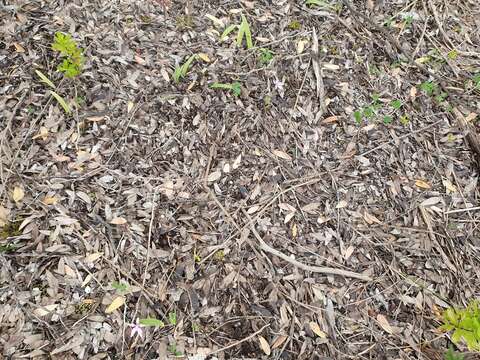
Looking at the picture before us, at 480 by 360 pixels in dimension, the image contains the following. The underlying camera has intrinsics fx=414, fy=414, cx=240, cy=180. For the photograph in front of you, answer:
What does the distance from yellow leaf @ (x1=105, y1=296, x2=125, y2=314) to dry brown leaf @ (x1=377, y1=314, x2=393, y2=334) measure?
51.5 inches

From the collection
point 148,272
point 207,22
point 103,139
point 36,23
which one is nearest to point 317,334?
point 148,272

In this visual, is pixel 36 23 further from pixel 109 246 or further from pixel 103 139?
pixel 109 246

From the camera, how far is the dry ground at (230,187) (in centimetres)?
200

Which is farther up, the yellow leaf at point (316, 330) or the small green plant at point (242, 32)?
the small green plant at point (242, 32)

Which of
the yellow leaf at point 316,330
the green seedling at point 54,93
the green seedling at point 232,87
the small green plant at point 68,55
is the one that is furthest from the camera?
the green seedling at point 232,87

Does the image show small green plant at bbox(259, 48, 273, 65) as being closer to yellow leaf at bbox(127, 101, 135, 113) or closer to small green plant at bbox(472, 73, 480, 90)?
yellow leaf at bbox(127, 101, 135, 113)

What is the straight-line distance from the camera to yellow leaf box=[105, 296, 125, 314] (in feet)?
6.39

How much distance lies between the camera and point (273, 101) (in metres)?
2.60

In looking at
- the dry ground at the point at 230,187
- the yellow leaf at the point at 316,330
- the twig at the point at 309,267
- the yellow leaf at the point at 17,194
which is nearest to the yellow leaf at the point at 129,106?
the dry ground at the point at 230,187

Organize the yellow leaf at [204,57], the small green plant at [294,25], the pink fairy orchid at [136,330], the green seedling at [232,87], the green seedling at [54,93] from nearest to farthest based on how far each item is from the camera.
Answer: the pink fairy orchid at [136,330] < the green seedling at [54,93] < the green seedling at [232,87] < the yellow leaf at [204,57] < the small green plant at [294,25]

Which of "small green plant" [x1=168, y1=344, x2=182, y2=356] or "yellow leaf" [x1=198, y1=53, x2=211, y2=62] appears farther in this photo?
"yellow leaf" [x1=198, y1=53, x2=211, y2=62]

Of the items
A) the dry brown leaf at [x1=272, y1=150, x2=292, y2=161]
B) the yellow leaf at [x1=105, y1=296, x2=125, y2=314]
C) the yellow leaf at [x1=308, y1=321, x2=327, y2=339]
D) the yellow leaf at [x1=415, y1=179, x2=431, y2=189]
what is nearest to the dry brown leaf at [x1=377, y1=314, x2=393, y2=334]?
the yellow leaf at [x1=308, y1=321, x2=327, y2=339]

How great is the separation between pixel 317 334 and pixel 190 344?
632 millimetres

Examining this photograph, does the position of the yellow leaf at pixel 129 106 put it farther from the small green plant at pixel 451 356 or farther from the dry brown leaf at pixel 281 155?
the small green plant at pixel 451 356
